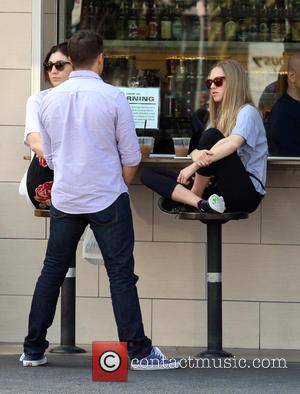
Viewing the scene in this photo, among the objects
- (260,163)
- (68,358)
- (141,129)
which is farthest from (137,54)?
(68,358)

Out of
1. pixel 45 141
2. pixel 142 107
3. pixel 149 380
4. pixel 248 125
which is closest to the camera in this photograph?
pixel 149 380

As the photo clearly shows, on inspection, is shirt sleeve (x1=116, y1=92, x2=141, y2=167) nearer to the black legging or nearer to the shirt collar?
the shirt collar

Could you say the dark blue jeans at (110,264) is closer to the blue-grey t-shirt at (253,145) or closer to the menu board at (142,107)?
the blue-grey t-shirt at (253,145)

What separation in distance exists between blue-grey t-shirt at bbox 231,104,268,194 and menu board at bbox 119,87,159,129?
3.12ft

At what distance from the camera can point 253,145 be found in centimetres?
629

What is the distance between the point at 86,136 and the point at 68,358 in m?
1.44

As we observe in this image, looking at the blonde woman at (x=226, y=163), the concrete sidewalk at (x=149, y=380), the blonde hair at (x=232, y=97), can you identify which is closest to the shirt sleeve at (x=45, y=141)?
the blonde woman at (x=226, y=163)

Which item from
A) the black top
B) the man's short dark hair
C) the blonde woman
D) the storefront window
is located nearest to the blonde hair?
the blonde woman

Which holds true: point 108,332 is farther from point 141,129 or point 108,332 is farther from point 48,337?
point 141,129

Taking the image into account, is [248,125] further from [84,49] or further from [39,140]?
[39,140]

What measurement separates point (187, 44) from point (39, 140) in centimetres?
196

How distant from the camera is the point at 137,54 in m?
7.78

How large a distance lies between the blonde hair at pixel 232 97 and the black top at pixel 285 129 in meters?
0.62

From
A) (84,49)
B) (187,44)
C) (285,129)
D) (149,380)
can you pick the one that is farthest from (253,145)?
(187,44)
